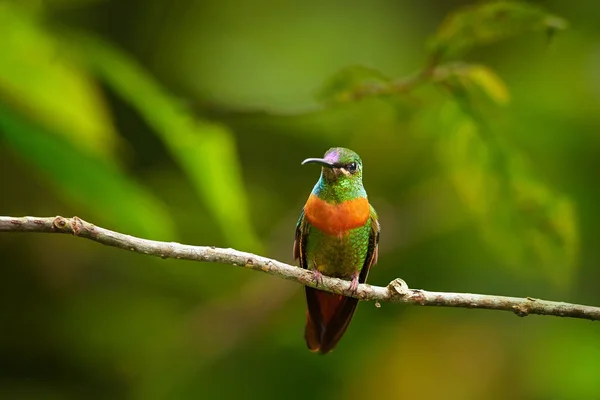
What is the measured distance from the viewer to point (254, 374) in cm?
481

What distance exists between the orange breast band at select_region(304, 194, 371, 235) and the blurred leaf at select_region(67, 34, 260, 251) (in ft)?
1.04

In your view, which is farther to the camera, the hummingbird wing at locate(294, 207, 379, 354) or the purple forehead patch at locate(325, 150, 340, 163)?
the hummingbird wing at locate(294, 207, 379, 354)

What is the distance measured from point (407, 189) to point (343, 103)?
2170 mm

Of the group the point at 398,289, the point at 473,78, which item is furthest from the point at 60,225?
the point at 473,78

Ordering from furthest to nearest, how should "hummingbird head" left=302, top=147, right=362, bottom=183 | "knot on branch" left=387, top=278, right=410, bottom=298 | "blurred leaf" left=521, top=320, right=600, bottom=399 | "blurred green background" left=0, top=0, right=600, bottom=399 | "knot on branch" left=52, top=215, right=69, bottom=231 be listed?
1. "blurred green background" left=0, top=0, right=600, bottom=399
2. "blurred leaf" left=521, top=320, right=600, bottom=399
3. "hummingbird head" left=302, top=147, right=362, bottom=183
4. "knot on branch" left=387, top=278, right=410, bottom=298
5. "knot on branch" left=52, top=215, right=69, bottom=231

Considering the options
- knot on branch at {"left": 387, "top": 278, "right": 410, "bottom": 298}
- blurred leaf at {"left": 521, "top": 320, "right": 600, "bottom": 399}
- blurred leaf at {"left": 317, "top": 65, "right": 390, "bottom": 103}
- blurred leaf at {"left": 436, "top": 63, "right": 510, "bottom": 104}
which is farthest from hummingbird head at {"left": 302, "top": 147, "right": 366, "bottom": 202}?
blurred leaf at {"left": 521, "top": 320, "right": 600, "bottom": 399}

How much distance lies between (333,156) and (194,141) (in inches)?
20.8

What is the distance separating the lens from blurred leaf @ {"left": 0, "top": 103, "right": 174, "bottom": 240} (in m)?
2.46

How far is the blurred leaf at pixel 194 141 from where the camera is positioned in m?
2.77

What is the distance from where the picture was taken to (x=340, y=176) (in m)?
2.61

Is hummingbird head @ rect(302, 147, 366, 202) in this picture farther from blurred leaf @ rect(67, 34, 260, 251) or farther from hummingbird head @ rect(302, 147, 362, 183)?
blurred leaf @ rect(67, 34, 260, 251)

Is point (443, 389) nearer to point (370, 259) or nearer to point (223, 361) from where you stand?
point (223, 361)

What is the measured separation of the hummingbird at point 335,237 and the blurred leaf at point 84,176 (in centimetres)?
53

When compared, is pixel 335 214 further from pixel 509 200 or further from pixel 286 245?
pixel 286 245
